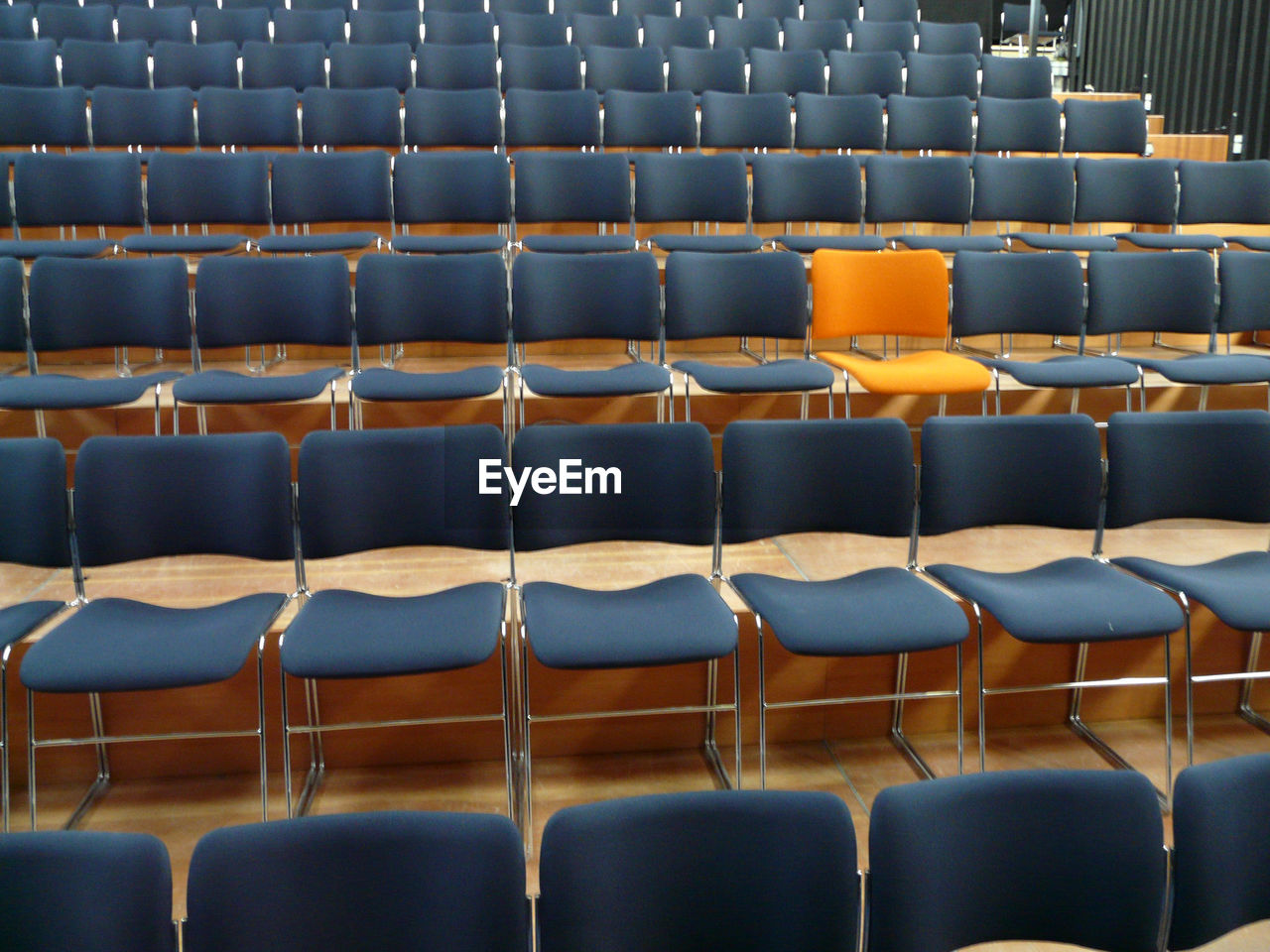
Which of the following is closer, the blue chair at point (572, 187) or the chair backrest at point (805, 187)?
the blue chair at point (572, 187)

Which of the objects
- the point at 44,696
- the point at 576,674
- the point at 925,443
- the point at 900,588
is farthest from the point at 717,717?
the point at 44,696

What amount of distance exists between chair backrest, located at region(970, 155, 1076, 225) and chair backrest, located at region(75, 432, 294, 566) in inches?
133

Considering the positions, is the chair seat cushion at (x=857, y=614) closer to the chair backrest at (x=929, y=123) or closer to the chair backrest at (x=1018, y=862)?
the chair backrest at (x=1018, y=862)

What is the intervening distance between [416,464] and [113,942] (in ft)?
4.69

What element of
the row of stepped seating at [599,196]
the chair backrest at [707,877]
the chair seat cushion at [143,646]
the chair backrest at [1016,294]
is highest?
the row of stepped seating at [599,196]

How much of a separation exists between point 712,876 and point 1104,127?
520cm

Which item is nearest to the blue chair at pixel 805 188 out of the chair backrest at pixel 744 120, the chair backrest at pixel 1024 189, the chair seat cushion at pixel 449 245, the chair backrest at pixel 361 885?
the chair backrest at pixel 1024 189

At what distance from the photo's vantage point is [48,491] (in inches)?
92.4

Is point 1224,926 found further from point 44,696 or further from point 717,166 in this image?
point 717,166

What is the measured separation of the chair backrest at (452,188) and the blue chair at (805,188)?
3.52 ft

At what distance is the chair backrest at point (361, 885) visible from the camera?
1.16 m

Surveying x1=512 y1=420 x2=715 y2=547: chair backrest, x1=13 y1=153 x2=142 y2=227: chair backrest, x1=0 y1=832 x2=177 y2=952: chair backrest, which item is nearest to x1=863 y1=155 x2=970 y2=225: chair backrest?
x1=512 y1=420 x2=715 y2=547: chair backrest

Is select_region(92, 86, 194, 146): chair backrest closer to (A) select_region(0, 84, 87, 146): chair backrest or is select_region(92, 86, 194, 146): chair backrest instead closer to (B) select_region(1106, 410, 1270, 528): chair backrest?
(A) select_region(0, 84, 87, 146): chair backrest

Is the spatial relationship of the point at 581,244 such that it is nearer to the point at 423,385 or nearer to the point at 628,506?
the point at 423,385
